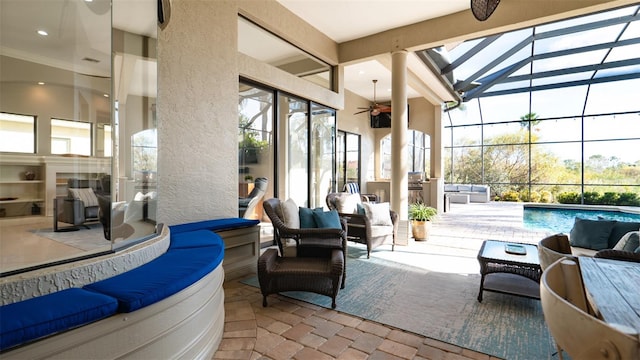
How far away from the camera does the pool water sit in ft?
25.2

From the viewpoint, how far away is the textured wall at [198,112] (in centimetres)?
336

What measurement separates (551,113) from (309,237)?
12.8m

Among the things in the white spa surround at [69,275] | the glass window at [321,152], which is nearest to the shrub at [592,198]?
the glass window at [321,152]

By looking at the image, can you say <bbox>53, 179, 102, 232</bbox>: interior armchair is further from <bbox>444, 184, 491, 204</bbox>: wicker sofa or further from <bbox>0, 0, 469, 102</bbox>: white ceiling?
<bbox>444, 184, 491, 204</bbox>: wicker sofa

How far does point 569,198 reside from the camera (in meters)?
11.6

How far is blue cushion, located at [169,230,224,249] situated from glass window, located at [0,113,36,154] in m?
1.28

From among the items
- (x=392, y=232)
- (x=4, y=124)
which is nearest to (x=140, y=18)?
(x=4, y=124)

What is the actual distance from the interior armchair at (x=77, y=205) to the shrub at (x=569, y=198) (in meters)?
14.3

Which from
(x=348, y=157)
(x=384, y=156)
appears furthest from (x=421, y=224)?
(x=384, y=156)

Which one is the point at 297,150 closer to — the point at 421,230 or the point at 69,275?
the point at 421,230

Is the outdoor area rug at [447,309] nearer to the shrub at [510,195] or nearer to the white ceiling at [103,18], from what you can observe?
the white ceiling at [103,18]

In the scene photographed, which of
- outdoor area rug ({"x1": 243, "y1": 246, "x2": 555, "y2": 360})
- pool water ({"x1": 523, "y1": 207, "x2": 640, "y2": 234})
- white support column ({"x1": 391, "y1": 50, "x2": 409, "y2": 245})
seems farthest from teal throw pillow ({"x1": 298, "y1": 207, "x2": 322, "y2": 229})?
pool water ({"x1": 523, "y1": 207, "x2": 640, "y2": 234})

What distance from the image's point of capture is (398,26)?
558cm

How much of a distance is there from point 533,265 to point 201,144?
3.66 m
